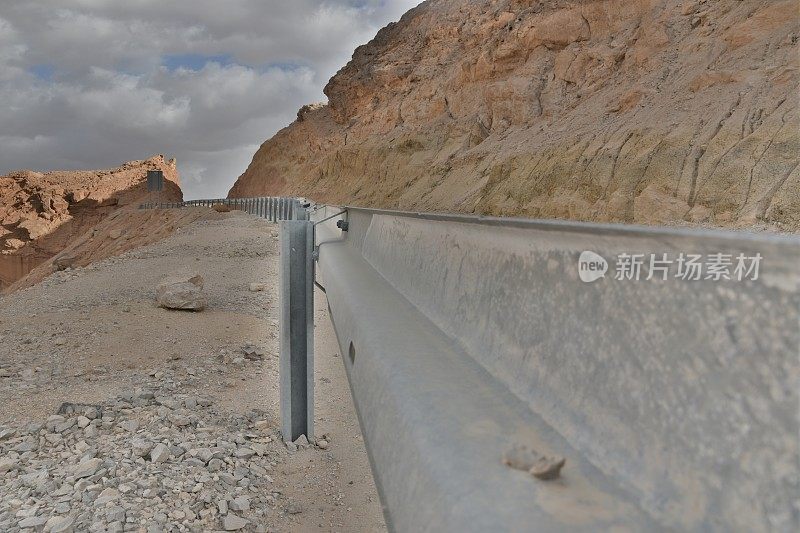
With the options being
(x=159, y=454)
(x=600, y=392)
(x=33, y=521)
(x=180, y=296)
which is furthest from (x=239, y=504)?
A: (x=180, y=296)

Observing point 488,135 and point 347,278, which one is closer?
point 347,278

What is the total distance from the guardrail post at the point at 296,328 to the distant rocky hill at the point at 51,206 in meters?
A: 52.1

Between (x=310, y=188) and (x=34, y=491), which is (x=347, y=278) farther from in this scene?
(x=310, y=188)

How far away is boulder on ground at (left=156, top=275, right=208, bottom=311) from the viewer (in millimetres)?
6551

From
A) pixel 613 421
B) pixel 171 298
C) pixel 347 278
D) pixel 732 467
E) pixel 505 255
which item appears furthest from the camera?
pixel 171 298

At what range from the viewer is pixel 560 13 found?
70.0ft

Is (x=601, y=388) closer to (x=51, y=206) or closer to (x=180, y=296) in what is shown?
(x=180, y=296)

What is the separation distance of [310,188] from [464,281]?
125 feet

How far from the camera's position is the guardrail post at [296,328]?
361 cm

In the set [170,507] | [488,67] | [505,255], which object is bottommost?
[170,507]

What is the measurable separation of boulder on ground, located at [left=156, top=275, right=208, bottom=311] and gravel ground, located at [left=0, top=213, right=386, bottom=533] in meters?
0.12

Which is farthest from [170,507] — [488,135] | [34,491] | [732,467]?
[488,135]

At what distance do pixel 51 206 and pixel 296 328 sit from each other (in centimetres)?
5642

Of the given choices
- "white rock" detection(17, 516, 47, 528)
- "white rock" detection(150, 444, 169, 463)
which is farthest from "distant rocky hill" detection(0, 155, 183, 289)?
"white rock" detection(17, 516, 47, 528)
